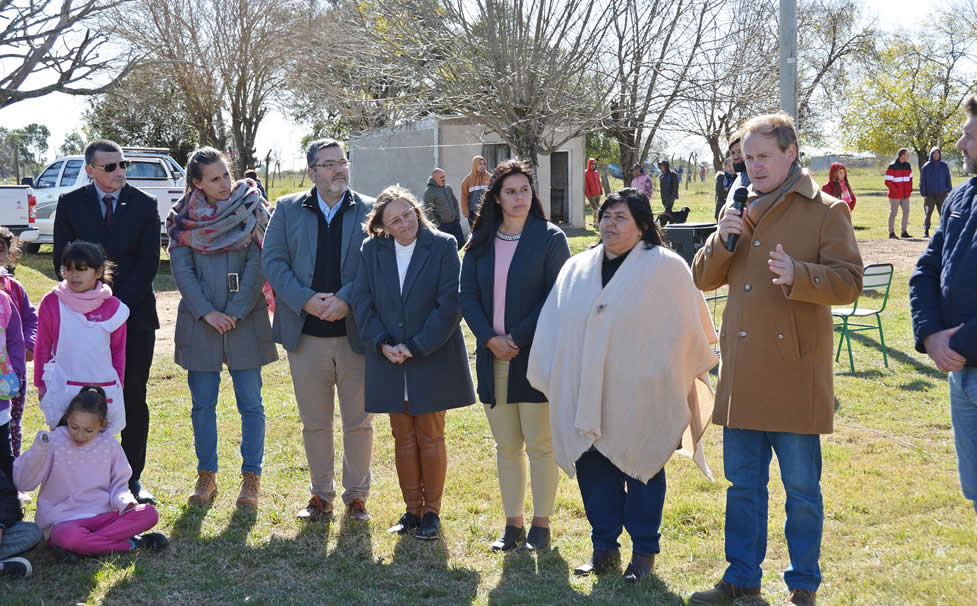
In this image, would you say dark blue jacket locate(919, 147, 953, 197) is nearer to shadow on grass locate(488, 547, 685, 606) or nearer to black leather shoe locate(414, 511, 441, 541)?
black leather shoe locate(414, 511, 441, 541)

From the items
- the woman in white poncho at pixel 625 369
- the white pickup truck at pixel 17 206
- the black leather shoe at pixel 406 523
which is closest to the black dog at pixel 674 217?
the black leather shoe at pixel 406 523

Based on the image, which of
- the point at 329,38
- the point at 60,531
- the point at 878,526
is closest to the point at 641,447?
the point at 878,526

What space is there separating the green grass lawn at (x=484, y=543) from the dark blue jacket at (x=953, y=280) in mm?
1249

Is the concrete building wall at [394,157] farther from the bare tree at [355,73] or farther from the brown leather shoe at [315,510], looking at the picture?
the brown leather shoe at [315,510]

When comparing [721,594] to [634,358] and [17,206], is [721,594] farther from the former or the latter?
[17,206]

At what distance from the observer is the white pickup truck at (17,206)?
53.7 ft

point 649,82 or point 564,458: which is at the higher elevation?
point 649,82

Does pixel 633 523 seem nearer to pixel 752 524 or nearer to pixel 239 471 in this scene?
pixel 752 524

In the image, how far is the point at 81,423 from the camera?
450 centimetres

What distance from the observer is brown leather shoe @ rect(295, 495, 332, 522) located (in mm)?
5055

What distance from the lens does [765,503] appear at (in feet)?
12.7

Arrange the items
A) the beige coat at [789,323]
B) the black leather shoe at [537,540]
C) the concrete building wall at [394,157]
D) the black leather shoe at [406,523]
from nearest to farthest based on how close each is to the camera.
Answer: the beige coat at [789,323], the black leather shoe at [537,540], the black leather shoe at [406,523], the concrete building wall at [394,157]

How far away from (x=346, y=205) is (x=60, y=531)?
7.31 ft

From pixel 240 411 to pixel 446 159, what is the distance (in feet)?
54.6
